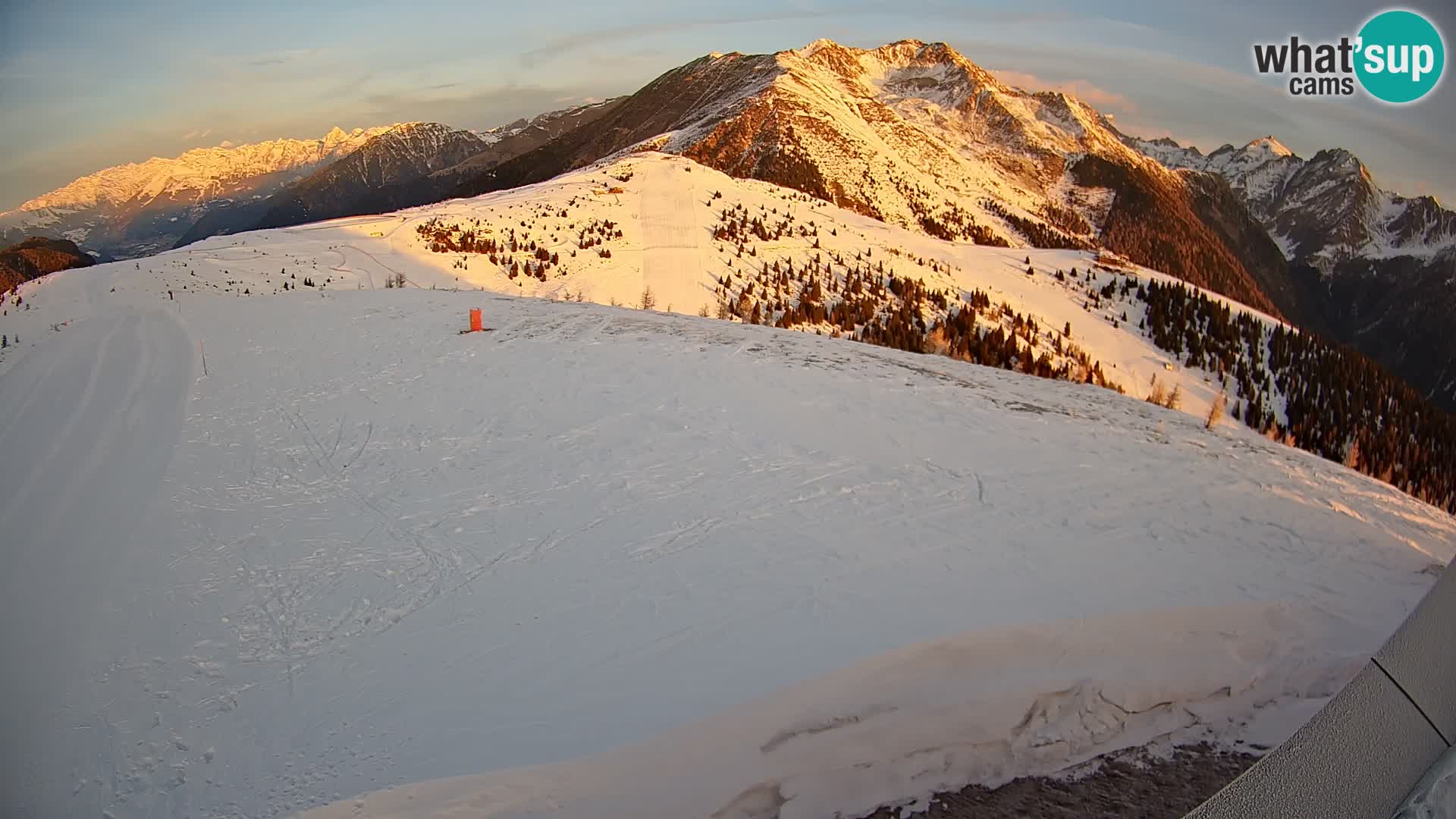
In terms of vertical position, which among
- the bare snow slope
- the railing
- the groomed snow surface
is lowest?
the groomed snow surface

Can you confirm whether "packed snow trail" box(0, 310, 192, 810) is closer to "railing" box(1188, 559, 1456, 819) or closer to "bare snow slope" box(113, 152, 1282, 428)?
"railing" box(1188, 559, 1456, 819)

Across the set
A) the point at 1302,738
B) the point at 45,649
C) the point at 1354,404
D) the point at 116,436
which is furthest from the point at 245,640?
the point at 1354,404

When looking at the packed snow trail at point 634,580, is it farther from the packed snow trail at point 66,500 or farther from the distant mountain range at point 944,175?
the distant mountain range at point 944,175

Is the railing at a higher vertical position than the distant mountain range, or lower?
lower

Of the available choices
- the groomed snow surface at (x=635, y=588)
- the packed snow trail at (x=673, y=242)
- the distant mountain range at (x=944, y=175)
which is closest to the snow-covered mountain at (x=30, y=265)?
the distant mountain range at (x=944, y=175)

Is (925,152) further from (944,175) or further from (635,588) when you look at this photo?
(635,588)

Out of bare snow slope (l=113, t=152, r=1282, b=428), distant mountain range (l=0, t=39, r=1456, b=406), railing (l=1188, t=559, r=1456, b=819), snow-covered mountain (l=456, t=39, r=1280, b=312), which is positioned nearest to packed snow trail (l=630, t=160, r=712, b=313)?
bare snow slope (l=113, t=152, r=1282, b=428)
